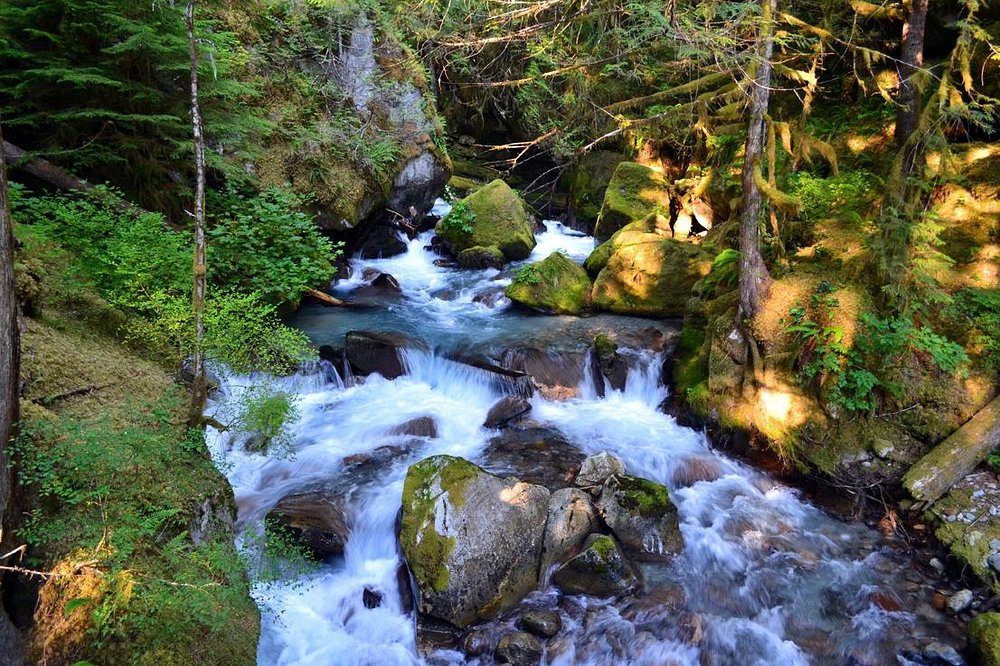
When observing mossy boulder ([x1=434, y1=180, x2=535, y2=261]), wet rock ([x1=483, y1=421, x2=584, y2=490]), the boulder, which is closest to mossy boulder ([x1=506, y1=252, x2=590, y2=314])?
the boulder

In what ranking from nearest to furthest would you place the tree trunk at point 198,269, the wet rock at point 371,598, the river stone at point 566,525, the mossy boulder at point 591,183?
the tree trunk at point 198,269 < the wet rock at point 371,598 < the river stone at point 566,525 < the mossy boulder at point 591,183

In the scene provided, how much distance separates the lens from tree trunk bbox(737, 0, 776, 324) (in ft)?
19.9

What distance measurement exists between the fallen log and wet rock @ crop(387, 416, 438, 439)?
20.2 feet

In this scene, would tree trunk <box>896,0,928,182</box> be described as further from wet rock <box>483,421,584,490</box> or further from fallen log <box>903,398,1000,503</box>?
wet rock <box>483,421,584,490</box>

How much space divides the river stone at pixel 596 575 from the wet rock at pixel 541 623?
1.28 ft

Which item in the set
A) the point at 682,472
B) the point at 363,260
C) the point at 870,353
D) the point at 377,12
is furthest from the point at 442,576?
the point at 377,12

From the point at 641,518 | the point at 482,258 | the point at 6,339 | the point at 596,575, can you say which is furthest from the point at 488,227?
the point at 6,339

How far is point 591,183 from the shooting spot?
61.0 feet

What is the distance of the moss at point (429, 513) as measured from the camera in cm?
508

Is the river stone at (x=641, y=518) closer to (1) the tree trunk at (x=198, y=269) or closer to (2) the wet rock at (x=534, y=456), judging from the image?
(2) the wet rock at (x=534, y=456)

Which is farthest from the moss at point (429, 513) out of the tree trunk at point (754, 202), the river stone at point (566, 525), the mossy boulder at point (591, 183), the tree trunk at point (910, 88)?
the mossy boulder at point (591, 183)

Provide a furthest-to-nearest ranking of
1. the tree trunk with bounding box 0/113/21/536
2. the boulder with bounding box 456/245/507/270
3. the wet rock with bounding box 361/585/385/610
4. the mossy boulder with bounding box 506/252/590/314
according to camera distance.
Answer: the boulder with bounding box 456/245/507/270, the mossy boulder with bounding box 506/252/590/314, the wet rock with bounding box 361/585/385/610, the tree trunk with bounding box 0/113/21/536

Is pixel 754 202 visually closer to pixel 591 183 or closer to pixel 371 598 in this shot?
pixel 371 598

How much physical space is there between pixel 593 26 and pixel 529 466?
6.12 meters
